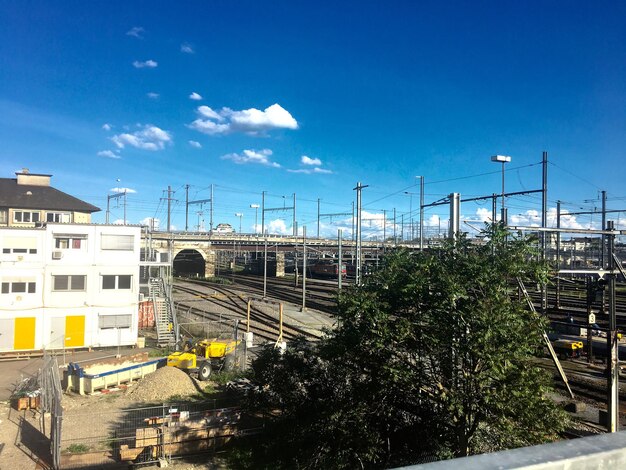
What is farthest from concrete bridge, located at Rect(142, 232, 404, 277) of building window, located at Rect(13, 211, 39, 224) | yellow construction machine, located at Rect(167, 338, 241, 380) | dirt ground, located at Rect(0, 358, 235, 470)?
dirt ground, located at Rect(0, 358, 235, 470)

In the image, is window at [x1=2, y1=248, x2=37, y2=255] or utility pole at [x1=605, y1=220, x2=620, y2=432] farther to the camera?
window at [x1=2, y1=248, x2=37, y2=255]

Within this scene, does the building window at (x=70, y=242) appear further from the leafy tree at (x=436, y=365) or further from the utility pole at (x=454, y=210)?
the utility pole at (x=454, y=210)

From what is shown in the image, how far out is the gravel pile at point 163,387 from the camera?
17047 mm

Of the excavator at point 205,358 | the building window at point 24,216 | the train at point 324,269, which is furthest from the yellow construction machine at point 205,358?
the train at point 324,269

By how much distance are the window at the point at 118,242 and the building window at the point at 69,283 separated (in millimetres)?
2121

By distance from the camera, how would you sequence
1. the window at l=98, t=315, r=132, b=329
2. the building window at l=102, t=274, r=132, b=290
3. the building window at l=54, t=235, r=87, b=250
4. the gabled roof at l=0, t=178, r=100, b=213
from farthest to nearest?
1. the gabled roof at l=0, t=178, r=100, b=213
2. the building window at l=102, t=274, r=132, b=290
3. the window at l=98, t=315, r=132, b=329
4. the building window at l=54, t=235, r=87, b=250

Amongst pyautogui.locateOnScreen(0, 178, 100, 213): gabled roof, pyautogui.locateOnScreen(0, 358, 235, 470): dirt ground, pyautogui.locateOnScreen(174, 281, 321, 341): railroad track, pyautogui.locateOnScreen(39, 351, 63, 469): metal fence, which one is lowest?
pyautogui.locateOnScreen(0, 358, 235, 470): dirt ground

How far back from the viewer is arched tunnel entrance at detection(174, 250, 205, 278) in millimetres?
82831

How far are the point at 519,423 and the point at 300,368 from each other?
5875 mm

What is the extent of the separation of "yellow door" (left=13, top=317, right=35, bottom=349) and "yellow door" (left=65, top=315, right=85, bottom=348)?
160 cm

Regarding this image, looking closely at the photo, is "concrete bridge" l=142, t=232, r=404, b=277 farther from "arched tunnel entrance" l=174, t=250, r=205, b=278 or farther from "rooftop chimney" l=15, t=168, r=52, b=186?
"rooftop chimney" l=15, t=168, r=52, b=186

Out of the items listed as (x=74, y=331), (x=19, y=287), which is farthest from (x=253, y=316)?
(x=19, y=287)

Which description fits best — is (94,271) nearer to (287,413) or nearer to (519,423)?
(287,413)

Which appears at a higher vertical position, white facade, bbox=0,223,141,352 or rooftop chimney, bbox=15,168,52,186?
rooftop chimney, bbox=15,168,52,186
